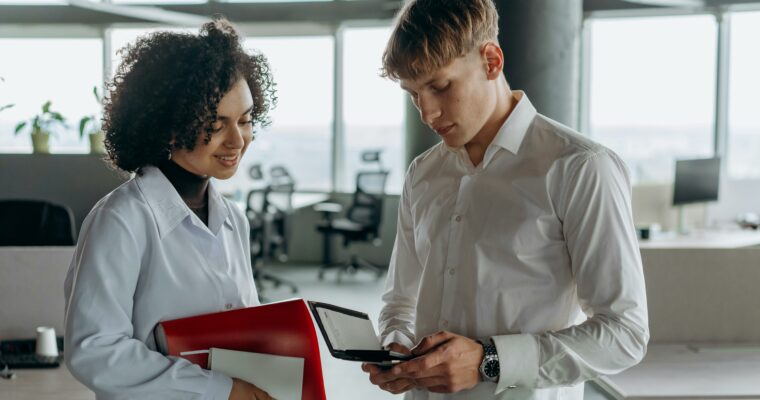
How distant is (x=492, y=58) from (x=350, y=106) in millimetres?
7701

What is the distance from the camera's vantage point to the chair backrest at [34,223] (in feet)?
14.3

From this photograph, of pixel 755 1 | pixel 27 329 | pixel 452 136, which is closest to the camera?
pixel 452 136

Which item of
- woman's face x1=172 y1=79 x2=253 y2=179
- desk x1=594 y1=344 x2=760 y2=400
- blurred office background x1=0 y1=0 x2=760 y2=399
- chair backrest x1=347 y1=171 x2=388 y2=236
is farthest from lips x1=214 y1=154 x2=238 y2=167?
chair backrest x1=347 y1=171 x2=388 y2=236

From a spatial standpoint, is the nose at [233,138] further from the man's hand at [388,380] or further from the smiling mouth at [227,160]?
the man's hand at [388,380]

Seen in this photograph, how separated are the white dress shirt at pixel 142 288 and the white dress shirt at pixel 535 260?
1.30 feet

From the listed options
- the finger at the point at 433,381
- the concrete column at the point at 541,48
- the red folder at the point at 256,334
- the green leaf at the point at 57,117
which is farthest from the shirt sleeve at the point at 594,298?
the green leaf at the point at 57,117

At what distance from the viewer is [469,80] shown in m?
1.33

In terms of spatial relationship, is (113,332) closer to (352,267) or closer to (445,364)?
(445,364)

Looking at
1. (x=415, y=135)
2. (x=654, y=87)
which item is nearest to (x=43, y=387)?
(x=415, y=135)

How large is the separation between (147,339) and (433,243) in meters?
0.55

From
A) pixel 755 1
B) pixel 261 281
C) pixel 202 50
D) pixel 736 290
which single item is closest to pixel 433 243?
pixel 202 50

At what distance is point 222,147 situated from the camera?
4.54 ft

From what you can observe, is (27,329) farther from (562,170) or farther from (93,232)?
(562,170)

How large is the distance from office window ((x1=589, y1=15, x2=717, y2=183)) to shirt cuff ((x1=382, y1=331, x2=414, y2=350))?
673 cm
